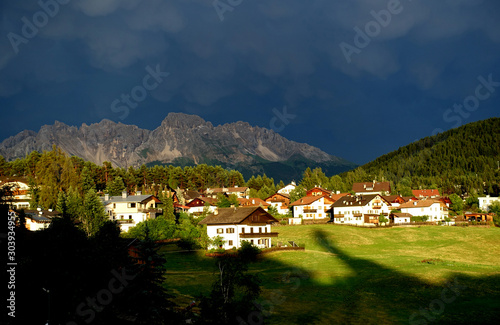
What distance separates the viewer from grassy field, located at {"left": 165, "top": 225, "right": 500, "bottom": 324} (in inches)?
1310

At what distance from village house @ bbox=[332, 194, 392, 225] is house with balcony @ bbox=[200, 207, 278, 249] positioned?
42.4m

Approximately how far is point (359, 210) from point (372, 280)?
217 ft

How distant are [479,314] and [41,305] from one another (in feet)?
101

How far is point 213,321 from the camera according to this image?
74.8 ft

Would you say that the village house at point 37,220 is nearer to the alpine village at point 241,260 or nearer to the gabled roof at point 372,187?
the alpine village at point 241,260

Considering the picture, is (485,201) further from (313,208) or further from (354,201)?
(313,208)

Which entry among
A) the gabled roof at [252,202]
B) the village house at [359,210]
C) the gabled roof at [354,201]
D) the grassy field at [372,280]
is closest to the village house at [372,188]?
the gabled roof at [252,202]

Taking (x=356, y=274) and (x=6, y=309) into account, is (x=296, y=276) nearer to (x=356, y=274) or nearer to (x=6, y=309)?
(x=356, y=274)

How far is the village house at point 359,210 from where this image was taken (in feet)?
354

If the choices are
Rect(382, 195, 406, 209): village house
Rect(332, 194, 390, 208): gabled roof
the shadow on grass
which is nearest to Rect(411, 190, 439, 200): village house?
Rect(382, 195, 406, 209): village house

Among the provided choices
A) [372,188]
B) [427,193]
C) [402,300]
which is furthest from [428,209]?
[402,300]

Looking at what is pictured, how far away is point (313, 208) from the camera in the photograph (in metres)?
119

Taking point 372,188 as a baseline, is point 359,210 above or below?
below

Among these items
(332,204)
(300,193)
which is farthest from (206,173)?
(332,204)
